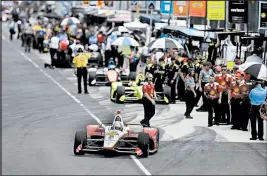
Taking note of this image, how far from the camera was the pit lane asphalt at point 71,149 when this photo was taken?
62.4ft

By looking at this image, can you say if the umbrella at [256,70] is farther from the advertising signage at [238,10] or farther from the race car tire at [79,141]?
the advertising signage at [238,10]

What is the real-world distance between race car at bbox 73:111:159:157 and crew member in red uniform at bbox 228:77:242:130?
196 inches

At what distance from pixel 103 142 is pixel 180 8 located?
2331 centimetres

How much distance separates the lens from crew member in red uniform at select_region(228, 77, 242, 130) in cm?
2600

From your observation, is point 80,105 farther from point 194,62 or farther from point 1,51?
point 1,51

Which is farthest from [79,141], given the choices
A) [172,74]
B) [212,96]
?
[172,74]

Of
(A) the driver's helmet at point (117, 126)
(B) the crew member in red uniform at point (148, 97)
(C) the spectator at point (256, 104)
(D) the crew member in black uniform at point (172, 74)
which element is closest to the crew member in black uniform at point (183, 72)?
(D) the crew member in black uniform at point (172, 74)

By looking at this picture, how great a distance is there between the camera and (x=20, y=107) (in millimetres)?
30312

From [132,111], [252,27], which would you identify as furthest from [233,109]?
[252,27]

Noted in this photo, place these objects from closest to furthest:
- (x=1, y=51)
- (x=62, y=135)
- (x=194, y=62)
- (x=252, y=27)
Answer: (x=62, y=135) < (x=194, y=62) < (x=252, y=27) < (x=1, y=51)

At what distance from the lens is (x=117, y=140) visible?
2055cm

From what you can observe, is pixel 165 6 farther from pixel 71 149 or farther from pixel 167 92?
pixel 71 149

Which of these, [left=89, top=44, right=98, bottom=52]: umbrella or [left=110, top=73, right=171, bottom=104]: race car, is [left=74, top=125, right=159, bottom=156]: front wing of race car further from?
[left=89, top=44, right=98, bottom=52]: umbrella

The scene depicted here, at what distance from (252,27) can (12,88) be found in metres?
11.9
